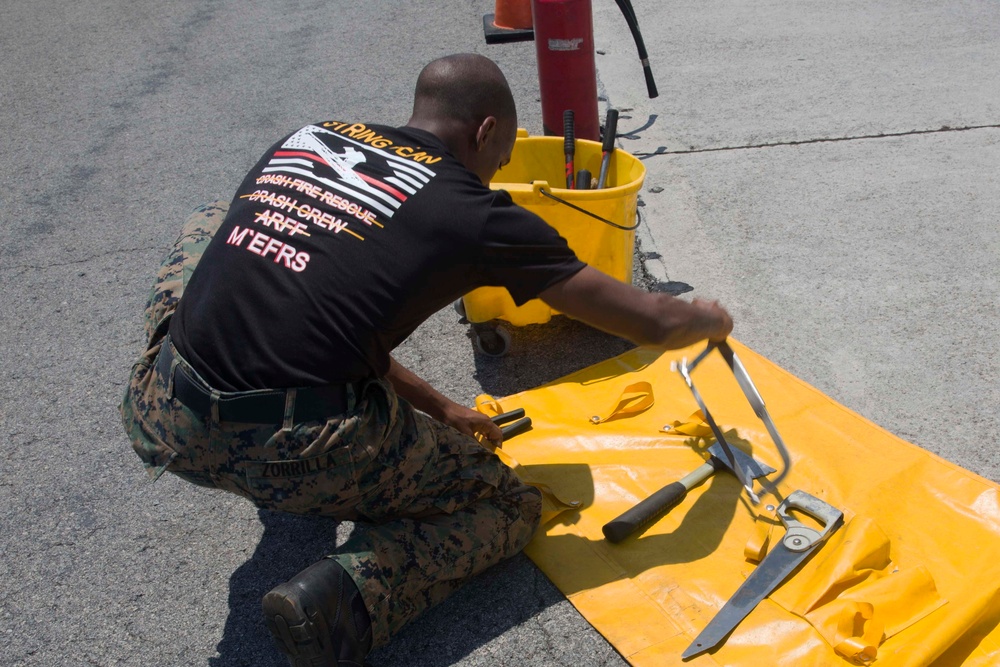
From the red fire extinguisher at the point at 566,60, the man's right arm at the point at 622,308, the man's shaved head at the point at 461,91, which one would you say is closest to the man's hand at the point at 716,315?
the man's right arm at the point at 622,308

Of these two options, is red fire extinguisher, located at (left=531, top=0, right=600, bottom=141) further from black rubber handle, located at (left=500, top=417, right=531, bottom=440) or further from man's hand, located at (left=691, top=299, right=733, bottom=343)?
man's hand, located at (left=691, top=299, right=733, bottom=343)

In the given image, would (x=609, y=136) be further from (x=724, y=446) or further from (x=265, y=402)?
(x=265, y=402)

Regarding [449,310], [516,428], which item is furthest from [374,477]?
[449,310]

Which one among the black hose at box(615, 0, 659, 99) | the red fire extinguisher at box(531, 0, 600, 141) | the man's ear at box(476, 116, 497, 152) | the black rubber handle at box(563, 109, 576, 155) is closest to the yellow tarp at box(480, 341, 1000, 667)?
the black rubber handle at box(563, 109, 576, 155)

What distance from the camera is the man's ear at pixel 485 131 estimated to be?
2.23 meters

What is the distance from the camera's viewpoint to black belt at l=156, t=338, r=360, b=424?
1.97 metres

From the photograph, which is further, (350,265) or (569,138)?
(569,138)

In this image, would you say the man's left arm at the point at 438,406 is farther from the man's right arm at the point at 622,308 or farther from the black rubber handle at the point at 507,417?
the man's right arm at the point at 622,308

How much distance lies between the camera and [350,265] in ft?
6.39

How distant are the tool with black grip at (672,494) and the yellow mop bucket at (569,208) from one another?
851 mm

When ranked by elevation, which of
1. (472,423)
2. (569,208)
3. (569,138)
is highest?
(569,138)

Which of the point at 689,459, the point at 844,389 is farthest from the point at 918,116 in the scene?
the point at 689,459

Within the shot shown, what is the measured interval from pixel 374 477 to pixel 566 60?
2.56 meters

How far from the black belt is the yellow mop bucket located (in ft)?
3.88
